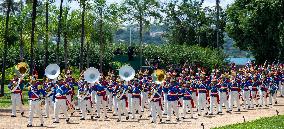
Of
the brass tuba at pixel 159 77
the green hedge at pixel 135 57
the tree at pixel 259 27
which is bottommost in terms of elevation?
the brass tuba at pixel 159 77

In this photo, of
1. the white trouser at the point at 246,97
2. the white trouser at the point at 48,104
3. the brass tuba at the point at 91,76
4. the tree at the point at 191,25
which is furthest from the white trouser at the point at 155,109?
the tree at the point at 191,25

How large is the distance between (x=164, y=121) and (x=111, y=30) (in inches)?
1262

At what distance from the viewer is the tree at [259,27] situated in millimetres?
56031

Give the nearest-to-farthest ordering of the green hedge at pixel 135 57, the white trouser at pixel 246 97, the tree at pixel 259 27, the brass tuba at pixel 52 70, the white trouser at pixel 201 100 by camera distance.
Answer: the brass tuba at pixel 52 70 → the white trouser at pixel 201 100 → the white trouser at pixel 246 97 → the tree at pixel 259 27 → the green hedge at pixel 135 57

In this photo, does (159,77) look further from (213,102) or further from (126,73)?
(213,102)

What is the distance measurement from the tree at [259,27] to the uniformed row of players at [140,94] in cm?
2442

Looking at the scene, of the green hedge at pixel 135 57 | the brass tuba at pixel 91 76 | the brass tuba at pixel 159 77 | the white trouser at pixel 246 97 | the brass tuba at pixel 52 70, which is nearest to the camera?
the brass tuba at pixel 159 77

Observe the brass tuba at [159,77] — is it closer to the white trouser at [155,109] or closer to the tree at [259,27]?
the white trouser at [155,109]

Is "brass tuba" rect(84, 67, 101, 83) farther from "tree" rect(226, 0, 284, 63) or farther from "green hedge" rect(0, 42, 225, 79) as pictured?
"tree" rect(226, 0, 284, 63)

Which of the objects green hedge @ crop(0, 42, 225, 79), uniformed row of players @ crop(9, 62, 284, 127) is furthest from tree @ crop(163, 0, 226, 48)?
uniformed row of players @ crop(9, 62, 284, 127)

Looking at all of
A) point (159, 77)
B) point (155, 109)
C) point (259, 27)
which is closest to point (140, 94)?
point (159, 77)

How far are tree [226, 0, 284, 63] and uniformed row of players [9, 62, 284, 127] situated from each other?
24.4 meters

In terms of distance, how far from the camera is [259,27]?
57.7m

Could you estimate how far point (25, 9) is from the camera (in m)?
50.3
